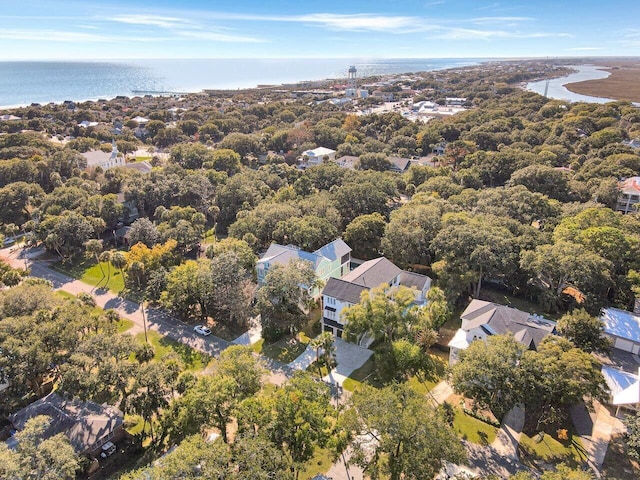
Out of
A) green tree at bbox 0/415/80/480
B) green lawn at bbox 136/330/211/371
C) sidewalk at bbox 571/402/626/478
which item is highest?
green tree at bbox 0/415/80/480

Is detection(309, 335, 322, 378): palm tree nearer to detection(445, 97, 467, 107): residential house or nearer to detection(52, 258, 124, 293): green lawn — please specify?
detection(52, 258, 124, 293): green lawn

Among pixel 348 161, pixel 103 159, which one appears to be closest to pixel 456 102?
pixel 348 161

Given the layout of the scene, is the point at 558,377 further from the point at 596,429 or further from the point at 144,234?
the point at 144,234

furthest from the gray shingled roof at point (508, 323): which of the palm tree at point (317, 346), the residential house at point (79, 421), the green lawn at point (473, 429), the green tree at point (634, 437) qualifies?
the residential house at point (79, 421)

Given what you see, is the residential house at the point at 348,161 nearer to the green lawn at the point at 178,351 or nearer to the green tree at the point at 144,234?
the green tree at the point at 144,234

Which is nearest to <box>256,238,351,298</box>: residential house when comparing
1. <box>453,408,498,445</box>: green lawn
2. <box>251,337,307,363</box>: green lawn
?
<box>251,337,307,363</box>: green lawn

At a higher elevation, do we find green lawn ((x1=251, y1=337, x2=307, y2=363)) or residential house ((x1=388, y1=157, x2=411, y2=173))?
residential house ((x1=388, y1=157, x2=411, y2=173))

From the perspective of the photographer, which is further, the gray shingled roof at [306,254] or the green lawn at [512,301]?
the gray shingled roof at [306,254]
